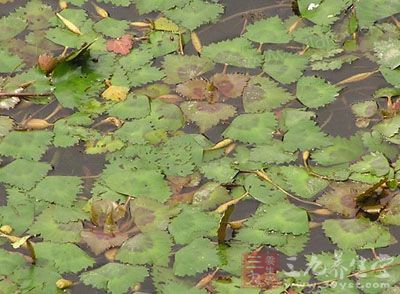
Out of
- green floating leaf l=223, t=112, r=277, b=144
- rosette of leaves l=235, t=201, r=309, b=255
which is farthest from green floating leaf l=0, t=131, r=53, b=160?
rosette of leaves l=235, t=201, r=309, b=255

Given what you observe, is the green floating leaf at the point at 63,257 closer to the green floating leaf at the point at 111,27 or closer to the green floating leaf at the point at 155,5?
the green floating leaf at the point at 111,27

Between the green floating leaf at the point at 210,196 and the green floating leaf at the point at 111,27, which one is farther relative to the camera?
the green floating leaf at the point at 111,27

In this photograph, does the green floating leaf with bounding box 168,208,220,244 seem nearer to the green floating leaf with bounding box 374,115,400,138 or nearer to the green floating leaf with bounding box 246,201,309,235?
the green floating leaf with bounding box 246,201,309,235

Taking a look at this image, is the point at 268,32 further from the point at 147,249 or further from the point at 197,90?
the point at 147,249

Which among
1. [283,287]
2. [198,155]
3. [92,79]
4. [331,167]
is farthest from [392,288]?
[92,79]

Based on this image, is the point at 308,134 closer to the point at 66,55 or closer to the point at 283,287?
the point at 283,287

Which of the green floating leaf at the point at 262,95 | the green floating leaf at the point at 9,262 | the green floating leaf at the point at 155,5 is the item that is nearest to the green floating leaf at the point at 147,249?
the green floating leaf at the point at 9,262
